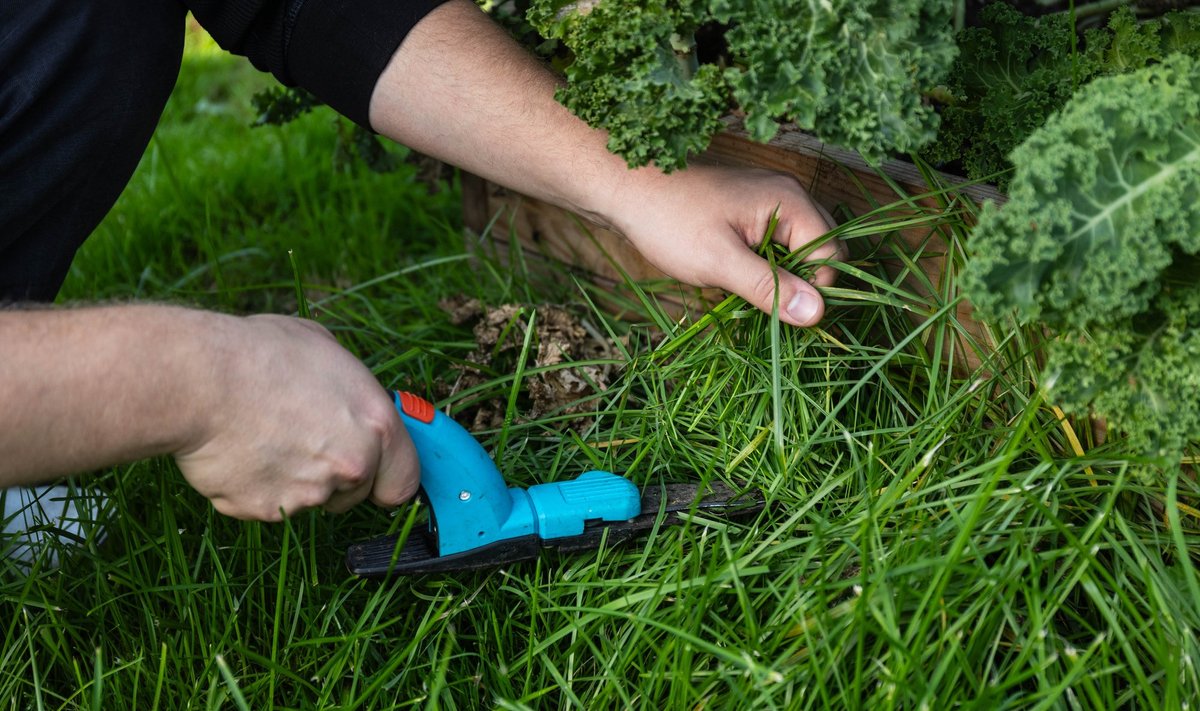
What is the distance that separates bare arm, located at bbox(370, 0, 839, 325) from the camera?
5.83 ft

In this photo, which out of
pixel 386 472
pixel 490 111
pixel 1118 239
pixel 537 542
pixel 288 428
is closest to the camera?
pixel 1118 239

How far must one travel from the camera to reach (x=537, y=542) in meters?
1.71

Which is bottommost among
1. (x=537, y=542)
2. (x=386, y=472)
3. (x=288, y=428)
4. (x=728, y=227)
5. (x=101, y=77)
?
(x=537, y=542)

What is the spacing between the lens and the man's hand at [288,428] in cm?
142

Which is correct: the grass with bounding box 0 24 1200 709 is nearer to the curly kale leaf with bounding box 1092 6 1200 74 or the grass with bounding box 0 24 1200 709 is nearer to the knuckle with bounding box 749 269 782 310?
the knuckle with bounding box 749 269 782 310

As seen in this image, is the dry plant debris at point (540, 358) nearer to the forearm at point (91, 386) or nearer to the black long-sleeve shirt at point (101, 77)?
the black long-sleeve shirt at point (101, 77)

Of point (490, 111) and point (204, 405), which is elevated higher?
point (490, 111)

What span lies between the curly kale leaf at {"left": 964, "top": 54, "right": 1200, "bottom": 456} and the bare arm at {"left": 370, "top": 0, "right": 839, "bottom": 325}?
0.45 m

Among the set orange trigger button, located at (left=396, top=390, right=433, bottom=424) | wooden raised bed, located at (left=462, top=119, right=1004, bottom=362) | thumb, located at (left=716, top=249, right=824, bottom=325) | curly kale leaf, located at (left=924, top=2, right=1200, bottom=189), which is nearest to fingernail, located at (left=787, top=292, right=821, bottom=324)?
thumb, located at (left=716, top=249, right=824, bottom=325)

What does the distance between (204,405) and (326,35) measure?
953mm

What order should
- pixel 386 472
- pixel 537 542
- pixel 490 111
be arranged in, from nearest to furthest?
pixel 386 472, pixel 537 542, pixel 490 111

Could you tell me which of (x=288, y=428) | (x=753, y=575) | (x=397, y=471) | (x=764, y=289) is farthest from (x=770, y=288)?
(x=288, y=428)

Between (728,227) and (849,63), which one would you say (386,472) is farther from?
(849,63)

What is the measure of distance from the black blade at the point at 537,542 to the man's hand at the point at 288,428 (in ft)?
0.50
